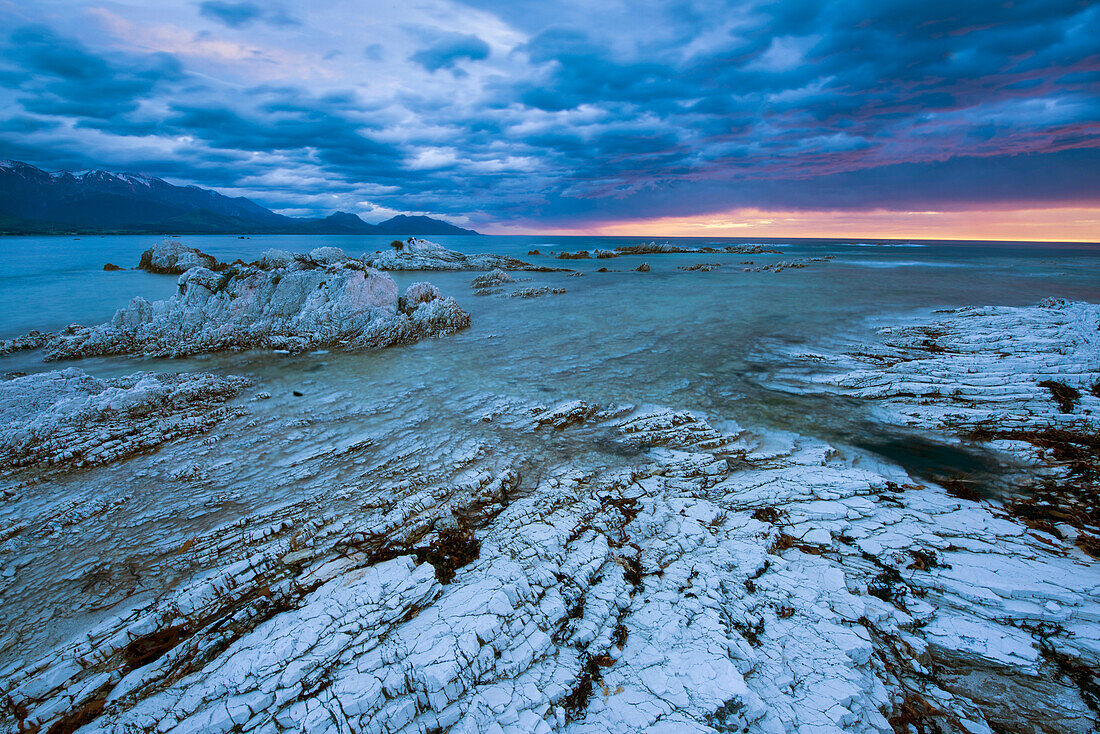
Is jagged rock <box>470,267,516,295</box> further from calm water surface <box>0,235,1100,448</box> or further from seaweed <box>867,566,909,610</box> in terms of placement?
seaweed <box>867,566,909,610</box>

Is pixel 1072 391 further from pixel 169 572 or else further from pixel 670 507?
pixel 169 572

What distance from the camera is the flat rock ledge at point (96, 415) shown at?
7414 millimetres

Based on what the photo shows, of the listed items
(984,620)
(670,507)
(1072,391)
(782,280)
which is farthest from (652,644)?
(782,280)

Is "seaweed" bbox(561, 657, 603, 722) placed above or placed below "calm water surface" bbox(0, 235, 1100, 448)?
below

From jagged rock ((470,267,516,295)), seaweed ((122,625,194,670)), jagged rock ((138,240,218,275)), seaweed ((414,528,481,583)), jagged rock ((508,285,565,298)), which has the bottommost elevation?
seaweed ((122,625,194,670))

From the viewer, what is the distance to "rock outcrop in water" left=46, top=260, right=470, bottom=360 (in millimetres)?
14852

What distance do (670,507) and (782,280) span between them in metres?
38.6

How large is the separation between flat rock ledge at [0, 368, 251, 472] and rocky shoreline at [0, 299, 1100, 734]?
711 mm

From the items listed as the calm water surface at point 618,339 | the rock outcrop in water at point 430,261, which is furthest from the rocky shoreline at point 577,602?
the rock outcrop in water at point 430,261

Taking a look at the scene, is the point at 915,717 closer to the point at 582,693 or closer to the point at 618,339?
the point at 582,693

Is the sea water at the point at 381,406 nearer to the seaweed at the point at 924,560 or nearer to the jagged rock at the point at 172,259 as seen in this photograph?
the seaweed at the point at 924,560

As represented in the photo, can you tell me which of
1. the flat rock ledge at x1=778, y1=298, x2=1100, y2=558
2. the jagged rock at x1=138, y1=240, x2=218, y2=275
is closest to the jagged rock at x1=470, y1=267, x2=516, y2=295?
the flat rock ledge at x1=778, y1=298, x2=1100, y2=558

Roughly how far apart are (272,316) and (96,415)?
934cm

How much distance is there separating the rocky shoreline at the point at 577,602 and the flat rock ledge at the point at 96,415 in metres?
0.71
